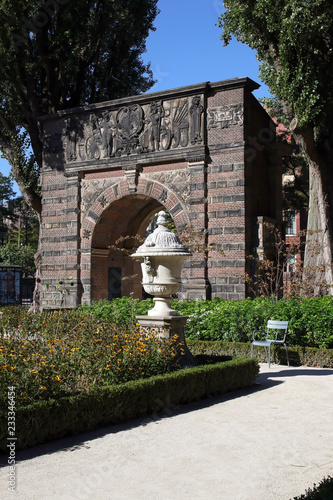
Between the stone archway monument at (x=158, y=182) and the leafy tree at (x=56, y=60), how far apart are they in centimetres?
165

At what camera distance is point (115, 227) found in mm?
22844

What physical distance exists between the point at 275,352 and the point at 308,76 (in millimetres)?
8361

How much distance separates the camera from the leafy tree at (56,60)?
72.9 feet

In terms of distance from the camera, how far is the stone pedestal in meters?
9.60

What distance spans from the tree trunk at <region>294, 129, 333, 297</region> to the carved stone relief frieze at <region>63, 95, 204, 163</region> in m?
3.86

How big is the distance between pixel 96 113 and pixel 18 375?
1647cm

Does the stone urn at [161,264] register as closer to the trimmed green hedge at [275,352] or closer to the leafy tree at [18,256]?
the trimmed green hedge at [275,352]

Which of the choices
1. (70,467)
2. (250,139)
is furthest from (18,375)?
(250,139)

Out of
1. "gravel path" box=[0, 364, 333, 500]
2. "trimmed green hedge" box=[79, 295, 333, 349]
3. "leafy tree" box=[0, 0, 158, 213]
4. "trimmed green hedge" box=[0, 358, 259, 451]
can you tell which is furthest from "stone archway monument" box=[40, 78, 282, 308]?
"gravel path" box=[0, 364, 333, 500]

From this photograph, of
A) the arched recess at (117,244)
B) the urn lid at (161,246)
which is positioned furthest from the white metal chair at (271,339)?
the arched recess at (117,244)

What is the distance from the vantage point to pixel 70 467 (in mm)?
5527

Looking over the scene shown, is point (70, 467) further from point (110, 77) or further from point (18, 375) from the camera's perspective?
point (110, 77)

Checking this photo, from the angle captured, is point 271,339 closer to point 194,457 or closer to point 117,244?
point 194,457

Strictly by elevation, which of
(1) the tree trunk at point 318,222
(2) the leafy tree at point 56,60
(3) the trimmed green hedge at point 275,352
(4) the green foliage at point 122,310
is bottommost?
(3) the trimmed green hedge at point 275,352
